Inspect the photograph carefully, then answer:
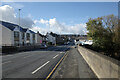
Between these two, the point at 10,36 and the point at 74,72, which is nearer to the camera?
the point at 74,72

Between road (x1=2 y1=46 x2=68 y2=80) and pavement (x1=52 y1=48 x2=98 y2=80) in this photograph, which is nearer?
pavement (x1=52 y1=48 x2=98 y2=80)

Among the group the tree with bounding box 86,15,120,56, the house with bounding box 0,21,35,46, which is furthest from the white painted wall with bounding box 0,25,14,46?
the tree with bounding box 86,15,120,56

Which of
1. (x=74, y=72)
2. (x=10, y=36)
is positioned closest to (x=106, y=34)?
(x=74, y=72)

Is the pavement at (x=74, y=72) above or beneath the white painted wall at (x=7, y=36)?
beneath

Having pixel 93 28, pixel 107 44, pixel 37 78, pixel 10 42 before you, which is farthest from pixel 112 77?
pixel 10 42

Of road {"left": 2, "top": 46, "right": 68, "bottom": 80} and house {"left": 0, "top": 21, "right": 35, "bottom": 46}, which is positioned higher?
house {"left": 0, "top": 21, "right": 35, "bottom": 46}

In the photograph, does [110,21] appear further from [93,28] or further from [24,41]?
[24,41]

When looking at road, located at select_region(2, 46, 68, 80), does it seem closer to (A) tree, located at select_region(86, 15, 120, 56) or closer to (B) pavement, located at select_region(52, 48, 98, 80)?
(B) pavement, located at select_region(52, 48, 98, 80)

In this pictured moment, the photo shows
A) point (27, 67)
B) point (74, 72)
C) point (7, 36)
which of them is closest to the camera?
point (74, 72)

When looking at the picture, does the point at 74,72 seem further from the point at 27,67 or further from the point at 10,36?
the point at 10,36

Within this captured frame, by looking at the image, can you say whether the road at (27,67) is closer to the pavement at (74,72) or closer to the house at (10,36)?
the pavement at (74,72)

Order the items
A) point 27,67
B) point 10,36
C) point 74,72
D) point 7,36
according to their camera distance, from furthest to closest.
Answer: point 7,36 < point 10,36 < point 27,67 < point 74,72

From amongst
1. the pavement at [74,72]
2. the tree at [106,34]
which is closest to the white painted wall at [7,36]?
the tree at [106,34]

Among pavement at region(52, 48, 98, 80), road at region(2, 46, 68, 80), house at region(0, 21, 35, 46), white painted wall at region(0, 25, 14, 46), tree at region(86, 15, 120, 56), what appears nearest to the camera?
pavement at region(52, 48, 98, 80)
